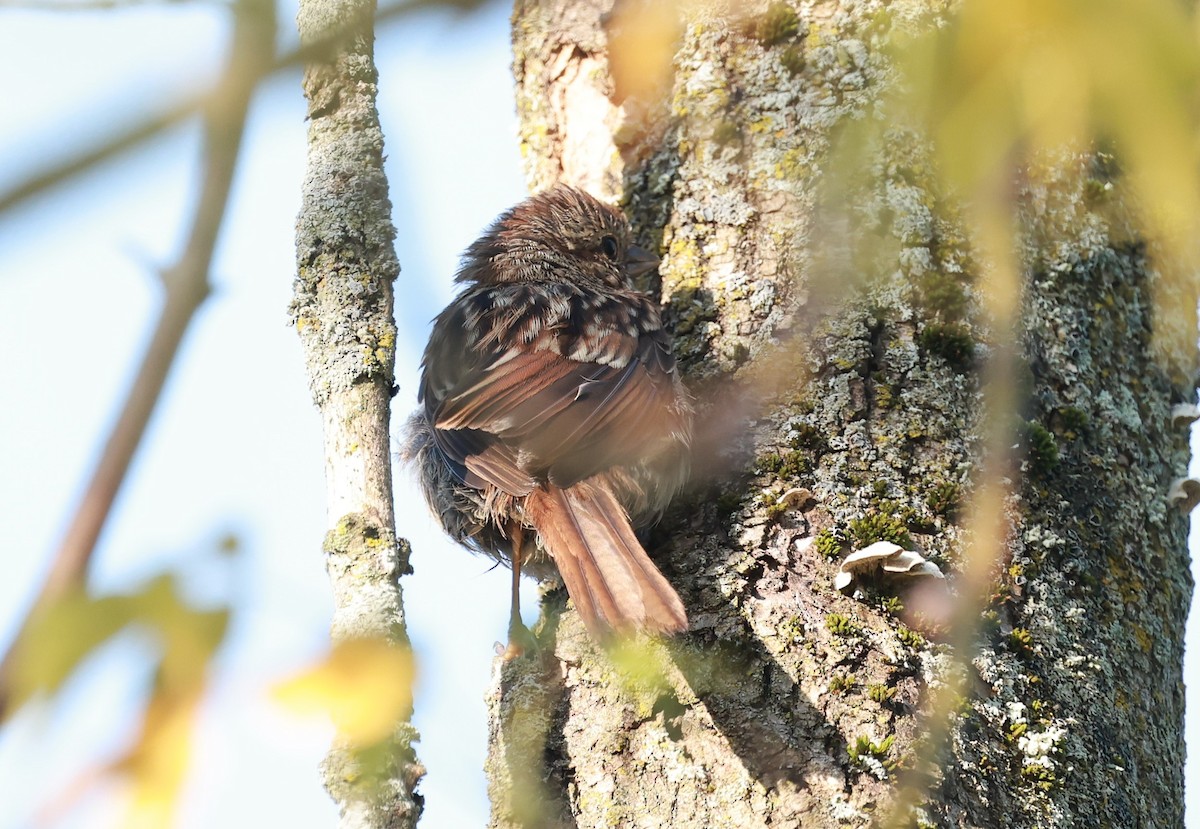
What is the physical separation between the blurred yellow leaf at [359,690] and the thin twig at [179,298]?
619 millimetres

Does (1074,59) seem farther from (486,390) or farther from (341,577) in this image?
(486,390)

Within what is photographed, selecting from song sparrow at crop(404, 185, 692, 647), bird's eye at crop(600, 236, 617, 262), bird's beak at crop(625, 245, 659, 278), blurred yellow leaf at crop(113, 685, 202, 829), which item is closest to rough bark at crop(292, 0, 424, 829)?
blurred yellow leaf at crop(113, 685, 202, 829)

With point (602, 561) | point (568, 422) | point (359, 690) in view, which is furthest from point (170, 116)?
point (568, 422)

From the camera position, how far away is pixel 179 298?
1.03 meters

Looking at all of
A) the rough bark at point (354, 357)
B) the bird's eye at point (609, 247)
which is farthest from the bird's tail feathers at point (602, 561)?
the bird's eye at point (609, 247)

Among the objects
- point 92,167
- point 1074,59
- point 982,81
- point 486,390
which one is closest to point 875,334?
point 486,390

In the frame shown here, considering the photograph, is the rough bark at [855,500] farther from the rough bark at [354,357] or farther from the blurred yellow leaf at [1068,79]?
the blurred yellow leaf at [1068,79]

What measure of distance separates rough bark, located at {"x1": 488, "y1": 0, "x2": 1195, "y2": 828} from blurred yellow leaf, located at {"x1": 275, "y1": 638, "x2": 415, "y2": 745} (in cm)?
49

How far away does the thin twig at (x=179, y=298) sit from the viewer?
38.1 inches

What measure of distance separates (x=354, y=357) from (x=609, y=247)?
183 centimetres

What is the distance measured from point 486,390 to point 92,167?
2704mm

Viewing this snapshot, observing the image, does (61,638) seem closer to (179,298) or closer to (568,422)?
(179,298)

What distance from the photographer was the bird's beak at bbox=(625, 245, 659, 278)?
12.3 feet

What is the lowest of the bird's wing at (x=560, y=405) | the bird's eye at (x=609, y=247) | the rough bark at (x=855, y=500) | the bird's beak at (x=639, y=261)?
the rough bark at (x=855, y=500)
